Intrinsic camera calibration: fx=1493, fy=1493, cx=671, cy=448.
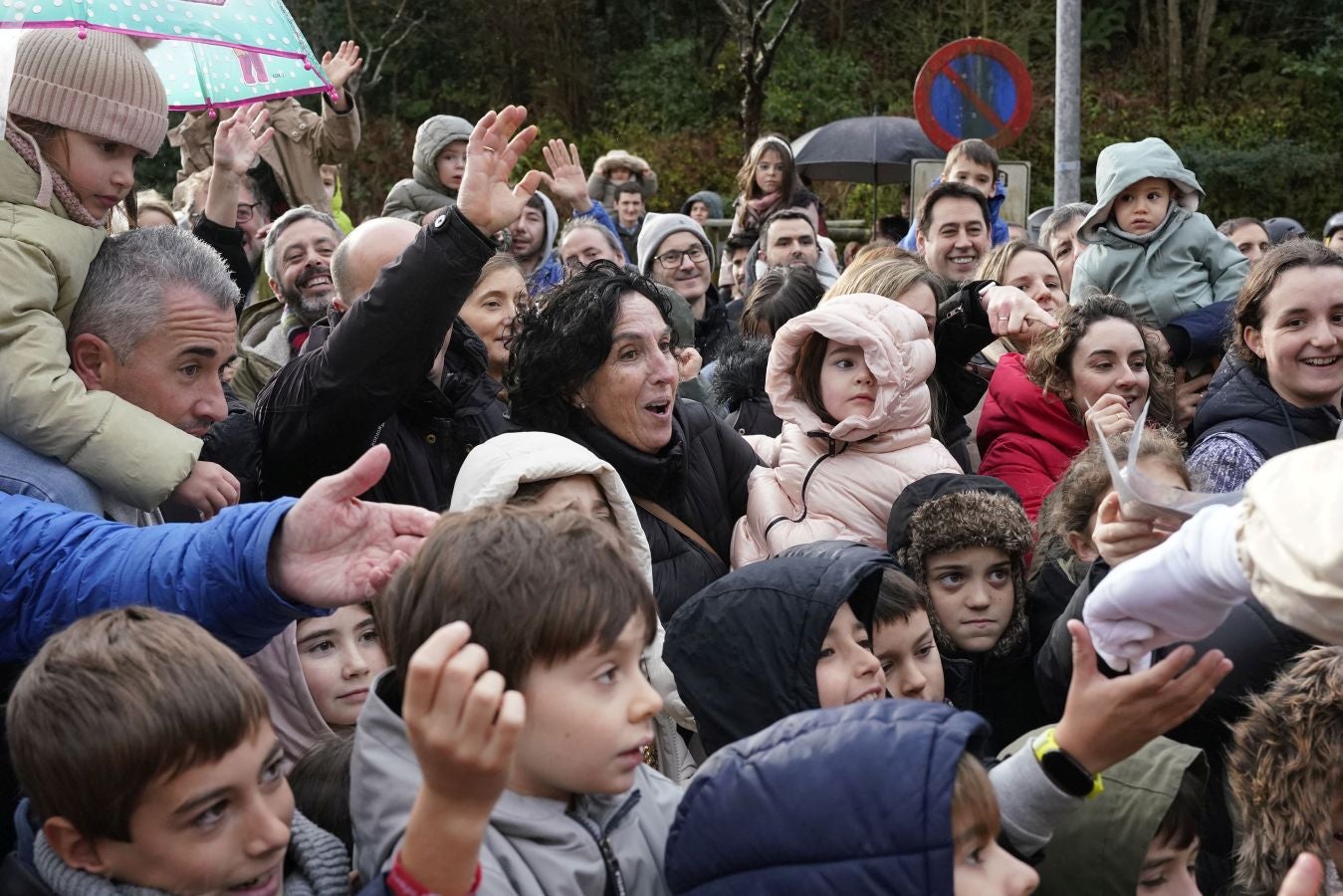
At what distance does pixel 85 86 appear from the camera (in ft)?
10.6

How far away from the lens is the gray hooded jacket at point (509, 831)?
7.13 ft

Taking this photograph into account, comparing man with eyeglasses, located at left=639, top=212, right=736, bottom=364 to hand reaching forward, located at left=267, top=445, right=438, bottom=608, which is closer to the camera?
hand reaching forward, located at left=267, top=445, right=438, bottom=608

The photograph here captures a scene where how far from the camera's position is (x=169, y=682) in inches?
84.7

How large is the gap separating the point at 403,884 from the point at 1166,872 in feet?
5.02

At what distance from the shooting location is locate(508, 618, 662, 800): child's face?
2.16 meters

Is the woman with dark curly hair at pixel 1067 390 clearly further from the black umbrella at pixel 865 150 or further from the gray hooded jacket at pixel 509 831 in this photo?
the black umbrella at pixel 865 150

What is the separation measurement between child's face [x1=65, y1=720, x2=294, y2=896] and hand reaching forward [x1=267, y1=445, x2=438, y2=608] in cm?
37

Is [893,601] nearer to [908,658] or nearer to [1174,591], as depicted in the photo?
[908,658]

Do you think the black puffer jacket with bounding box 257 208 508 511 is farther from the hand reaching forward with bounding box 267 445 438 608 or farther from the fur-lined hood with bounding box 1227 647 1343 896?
the fur-lined hood with bounding box 1227 647 1343 896

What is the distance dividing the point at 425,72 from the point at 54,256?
25134 millimetres

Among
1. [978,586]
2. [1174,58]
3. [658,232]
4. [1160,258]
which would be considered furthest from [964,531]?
[1174,58]

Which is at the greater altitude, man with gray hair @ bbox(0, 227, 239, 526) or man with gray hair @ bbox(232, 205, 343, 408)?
man with gray hair @ bbox(0, 227, 239, 526)

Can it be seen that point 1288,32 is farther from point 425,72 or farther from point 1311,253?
point 1311,253

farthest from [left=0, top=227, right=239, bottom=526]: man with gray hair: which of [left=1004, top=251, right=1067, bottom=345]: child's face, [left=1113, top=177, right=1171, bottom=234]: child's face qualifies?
[left=1113, top=177, right=1171, bottom=234]: child's face
